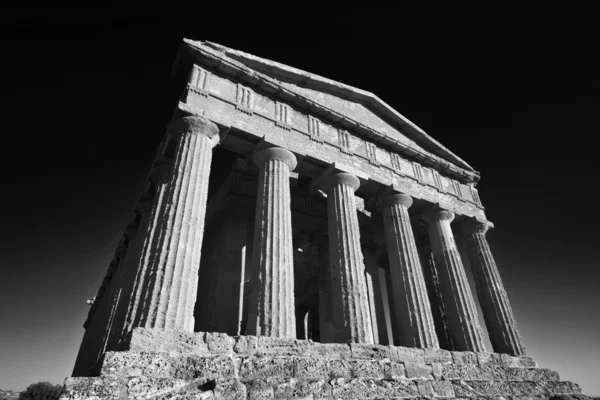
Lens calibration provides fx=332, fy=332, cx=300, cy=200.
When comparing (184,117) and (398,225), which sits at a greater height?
(184,117)

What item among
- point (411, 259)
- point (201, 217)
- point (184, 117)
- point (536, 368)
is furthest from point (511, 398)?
point (184, 117)

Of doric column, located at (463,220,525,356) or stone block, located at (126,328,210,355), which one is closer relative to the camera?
stone block, located at (126,328,210,355)

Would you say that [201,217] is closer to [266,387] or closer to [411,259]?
[266,387]

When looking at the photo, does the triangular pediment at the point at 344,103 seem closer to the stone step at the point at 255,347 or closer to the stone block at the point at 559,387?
the stone step at the point at 255,347

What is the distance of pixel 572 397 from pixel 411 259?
6.05m

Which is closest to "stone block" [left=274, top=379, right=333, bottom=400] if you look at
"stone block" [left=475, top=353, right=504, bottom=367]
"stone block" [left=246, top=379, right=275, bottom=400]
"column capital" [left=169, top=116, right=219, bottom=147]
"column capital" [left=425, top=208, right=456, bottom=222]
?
"stone block" [left=246, top=379, right=275, bottom=400]

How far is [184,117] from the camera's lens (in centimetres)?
1064

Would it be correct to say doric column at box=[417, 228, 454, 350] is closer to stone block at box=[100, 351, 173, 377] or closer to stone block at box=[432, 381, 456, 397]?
stone block at box=[432, 381, 456, 397]

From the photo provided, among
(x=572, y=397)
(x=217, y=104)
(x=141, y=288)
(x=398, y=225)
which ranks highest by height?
(x=217, y=104)

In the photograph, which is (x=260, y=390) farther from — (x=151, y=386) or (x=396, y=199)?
(x=396, y=199)

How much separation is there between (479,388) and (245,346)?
21.4ft

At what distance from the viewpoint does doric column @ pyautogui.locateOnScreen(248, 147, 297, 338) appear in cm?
877

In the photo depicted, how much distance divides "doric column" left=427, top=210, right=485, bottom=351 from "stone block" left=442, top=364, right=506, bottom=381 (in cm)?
295

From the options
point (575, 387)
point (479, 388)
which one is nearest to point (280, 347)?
point (479, 388)
